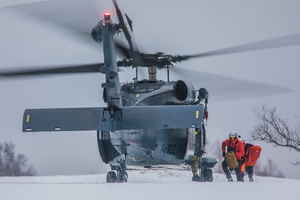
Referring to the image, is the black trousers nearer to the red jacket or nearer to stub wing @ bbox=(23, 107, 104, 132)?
the red jacket

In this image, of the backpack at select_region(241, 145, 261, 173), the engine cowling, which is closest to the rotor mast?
the engine cowling

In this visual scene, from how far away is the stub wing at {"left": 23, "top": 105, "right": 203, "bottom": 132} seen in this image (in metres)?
10.3

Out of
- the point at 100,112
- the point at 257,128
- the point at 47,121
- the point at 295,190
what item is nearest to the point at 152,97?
the point at 100,112

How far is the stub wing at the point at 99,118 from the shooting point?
10.3 m

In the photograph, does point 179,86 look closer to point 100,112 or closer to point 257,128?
point 100,112

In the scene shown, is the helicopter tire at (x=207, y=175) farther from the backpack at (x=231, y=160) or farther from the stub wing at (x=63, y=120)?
the stub wing at (x=63, y=120)

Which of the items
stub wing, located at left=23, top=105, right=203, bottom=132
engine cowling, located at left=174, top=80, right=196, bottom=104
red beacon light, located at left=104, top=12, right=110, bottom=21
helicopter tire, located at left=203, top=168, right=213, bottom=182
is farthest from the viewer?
helicopter tire, located at left=203, top=168, right=213, bottom=182

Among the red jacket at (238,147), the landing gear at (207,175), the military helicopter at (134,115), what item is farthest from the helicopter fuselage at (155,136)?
the landing gear at (207,175)

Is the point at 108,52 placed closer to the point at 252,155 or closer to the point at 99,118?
the point at 99,118

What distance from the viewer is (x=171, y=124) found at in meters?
10.1

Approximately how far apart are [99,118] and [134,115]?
0.81 m

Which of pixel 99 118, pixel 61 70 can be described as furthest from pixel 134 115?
Result: pixel 61 70

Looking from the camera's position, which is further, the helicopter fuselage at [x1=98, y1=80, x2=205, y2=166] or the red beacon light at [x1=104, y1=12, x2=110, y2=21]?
the helicopter fuselage at [x1=98, y1=80, x2=205, y2=166]

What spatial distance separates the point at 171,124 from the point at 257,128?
11.1 m
